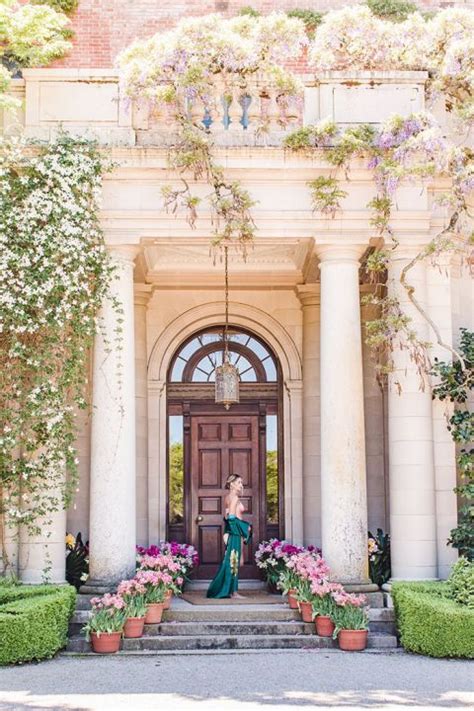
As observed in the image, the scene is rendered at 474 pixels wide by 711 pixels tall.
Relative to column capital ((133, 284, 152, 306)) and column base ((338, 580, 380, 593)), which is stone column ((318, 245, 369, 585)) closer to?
column base ((338, 580, 380, 593))

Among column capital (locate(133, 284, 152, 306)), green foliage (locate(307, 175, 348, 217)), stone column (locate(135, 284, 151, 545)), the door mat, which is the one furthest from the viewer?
column capital (locate(133, 284, 152, 306))

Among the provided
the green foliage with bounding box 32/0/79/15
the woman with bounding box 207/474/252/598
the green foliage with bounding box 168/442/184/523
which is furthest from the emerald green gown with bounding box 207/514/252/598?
the green foliage with bounding box 32/0/79/15

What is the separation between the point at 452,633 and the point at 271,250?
6.13m

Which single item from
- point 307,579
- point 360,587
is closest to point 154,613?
point 307,579

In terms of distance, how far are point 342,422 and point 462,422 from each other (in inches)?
55.7

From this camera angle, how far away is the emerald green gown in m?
12.5

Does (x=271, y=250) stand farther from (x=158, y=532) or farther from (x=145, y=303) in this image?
(x=158, y=532)

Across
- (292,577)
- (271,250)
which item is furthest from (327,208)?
(292,577)

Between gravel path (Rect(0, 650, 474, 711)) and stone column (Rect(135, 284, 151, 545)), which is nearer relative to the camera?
gravel path (Rect(0, 650, 474, 711))

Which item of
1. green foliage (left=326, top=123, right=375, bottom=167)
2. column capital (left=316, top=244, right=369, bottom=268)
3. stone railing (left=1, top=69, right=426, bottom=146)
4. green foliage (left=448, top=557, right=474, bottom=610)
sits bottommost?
green foliage (left=448, top=557, right=474, bottom=610)

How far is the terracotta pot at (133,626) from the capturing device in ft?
34.4

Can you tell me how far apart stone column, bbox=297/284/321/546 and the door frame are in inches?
18.0

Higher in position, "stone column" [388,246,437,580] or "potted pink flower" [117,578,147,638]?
"stone column" [388,246,437,580]

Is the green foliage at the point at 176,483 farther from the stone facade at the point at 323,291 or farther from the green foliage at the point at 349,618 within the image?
the green foliage at the point at 349,618
